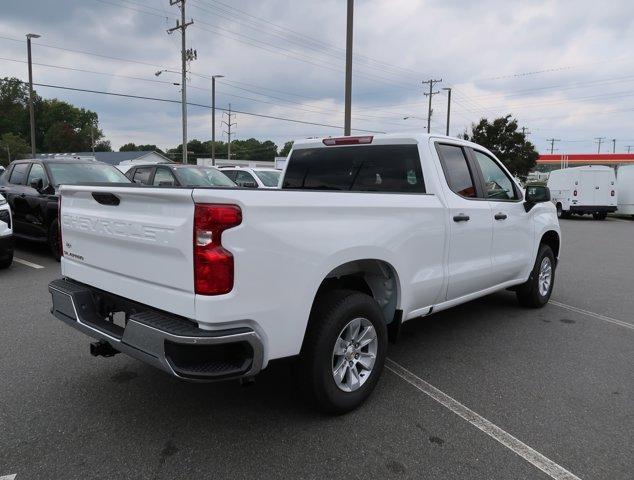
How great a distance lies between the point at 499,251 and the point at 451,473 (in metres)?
2.75

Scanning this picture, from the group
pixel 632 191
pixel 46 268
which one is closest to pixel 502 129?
pixel 632 191

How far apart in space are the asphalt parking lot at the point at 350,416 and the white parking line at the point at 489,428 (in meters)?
0.01

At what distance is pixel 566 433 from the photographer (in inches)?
123

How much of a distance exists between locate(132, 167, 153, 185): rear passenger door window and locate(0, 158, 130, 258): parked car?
258 cm

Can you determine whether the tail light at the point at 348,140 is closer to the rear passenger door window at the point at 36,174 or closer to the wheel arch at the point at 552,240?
the wheel arch at the point at 552,240

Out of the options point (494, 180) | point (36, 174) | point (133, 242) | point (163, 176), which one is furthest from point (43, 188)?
point (494, 180)

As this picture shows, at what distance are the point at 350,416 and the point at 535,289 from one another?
11.8ft

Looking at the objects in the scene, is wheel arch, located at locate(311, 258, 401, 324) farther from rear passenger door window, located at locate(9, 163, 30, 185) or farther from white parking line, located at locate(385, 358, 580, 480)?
rear passenger door window, located at locate(9, 163, 30, 185)

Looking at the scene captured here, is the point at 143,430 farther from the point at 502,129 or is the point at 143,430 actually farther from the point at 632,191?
the point at 502,129

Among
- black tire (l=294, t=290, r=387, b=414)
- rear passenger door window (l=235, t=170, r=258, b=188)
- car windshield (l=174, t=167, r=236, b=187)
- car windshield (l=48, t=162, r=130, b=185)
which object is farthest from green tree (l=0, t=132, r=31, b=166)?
black tire (l=294, t=290, r=387, b=414)

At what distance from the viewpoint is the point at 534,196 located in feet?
17.6

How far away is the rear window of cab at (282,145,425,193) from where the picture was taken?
4.26 metres

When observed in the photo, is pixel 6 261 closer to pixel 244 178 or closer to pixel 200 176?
pixel 200 176

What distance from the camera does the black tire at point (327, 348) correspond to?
9.89ft
